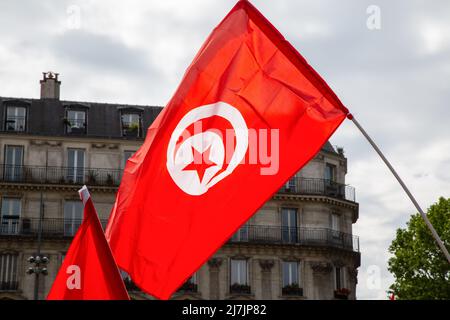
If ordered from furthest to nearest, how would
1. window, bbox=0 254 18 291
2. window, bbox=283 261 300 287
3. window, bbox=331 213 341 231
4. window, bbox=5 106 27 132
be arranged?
window, bbox=331 213 341 231, window, bbox=5 106 27 132, window, bbox=283 261 300 287, window, bbox=0 254 18 291

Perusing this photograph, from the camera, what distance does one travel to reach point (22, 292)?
186ft

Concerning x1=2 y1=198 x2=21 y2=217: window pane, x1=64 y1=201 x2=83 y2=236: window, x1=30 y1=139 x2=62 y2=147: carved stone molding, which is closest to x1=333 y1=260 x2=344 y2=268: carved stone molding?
x1=64 y1=201 x2=83 y2=236: window

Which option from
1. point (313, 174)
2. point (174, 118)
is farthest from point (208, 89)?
point (313, 174)

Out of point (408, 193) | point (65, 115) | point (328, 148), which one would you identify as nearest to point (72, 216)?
point (65, 115)

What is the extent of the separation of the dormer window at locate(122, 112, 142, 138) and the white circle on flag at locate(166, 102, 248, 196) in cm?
5075

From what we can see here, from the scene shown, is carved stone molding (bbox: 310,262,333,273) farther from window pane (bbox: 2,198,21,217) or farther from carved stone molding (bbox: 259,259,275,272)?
window pane (bbox: 2,198,21,217)

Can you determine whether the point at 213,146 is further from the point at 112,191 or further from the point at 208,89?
the point at 112,191

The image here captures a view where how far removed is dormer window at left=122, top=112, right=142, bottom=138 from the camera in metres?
62.3

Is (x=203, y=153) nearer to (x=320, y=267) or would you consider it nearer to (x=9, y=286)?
(x=9, y=286)

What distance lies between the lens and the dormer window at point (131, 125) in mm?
62344

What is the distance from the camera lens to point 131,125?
62656 mm

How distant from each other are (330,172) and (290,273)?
8.17 meters

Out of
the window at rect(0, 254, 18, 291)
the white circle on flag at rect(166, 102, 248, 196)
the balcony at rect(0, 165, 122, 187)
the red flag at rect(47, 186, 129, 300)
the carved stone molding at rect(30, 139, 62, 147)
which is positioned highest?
the carved stone molding at rect(30, 139, 62, 147)

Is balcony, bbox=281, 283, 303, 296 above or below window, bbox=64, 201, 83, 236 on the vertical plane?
below
